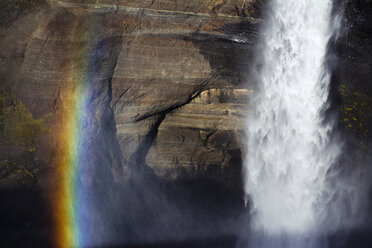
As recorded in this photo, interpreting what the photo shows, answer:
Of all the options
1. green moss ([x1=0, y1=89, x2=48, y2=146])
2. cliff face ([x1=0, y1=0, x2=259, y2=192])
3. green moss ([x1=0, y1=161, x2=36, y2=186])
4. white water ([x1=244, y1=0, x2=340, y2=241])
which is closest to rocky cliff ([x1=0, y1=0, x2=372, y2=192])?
cliff face ([x1=0, y1=0, x2=259, y2=192])

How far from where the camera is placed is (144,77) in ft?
31.9

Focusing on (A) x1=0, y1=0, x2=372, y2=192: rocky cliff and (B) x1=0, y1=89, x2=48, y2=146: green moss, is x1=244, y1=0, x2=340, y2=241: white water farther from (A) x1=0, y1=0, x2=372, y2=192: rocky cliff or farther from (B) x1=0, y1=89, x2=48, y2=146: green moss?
(B) x1=0, y1=89, x2=48, y2=146: green moss

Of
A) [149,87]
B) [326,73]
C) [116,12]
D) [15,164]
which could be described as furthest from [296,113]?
[15,164]

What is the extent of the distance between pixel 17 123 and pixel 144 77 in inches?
138

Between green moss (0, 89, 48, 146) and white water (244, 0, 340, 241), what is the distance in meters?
6.35

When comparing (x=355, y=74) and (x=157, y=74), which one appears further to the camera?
(x=355, y=74)

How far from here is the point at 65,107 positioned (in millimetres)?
9070

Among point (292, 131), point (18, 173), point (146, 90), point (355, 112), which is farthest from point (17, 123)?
point (355, 112)

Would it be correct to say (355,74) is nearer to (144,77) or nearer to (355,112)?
(355,112)

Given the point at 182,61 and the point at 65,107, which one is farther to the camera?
the point at 182,61

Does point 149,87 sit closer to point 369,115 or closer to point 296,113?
point 296,113

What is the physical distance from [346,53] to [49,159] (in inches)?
377

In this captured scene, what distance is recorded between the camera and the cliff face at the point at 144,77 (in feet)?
28.3

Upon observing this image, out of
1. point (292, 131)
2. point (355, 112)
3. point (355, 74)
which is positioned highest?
point (355, 74)
